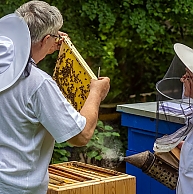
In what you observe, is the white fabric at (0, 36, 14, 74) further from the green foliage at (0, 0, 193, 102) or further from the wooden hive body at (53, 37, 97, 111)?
the green foliage at (0, 0, 193, 102)

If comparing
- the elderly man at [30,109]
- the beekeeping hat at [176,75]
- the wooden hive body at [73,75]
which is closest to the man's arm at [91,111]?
the elderly man at [30,109]

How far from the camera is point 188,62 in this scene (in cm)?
258

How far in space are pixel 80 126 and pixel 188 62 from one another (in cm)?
74

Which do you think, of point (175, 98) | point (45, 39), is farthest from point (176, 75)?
point (45, 39)

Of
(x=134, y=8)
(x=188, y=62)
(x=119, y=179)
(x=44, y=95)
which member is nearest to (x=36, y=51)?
(x=44, y=95)

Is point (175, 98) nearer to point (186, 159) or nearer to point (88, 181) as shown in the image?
point (186, 159)

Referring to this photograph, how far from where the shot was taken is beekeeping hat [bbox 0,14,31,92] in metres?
2.16

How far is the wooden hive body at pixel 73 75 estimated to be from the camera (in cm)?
253

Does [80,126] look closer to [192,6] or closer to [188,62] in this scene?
[188,62]

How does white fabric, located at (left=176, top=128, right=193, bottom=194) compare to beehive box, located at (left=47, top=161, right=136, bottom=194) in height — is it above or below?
above

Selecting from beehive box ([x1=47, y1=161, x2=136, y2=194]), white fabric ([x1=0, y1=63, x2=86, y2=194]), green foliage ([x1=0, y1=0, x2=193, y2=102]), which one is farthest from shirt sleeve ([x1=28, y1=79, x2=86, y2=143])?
green foliage ([x1=0, y1=0, x2=193, y2=102])

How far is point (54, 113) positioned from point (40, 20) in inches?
16.5

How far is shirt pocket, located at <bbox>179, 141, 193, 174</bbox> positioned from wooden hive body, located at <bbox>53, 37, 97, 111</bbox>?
589 millimetres

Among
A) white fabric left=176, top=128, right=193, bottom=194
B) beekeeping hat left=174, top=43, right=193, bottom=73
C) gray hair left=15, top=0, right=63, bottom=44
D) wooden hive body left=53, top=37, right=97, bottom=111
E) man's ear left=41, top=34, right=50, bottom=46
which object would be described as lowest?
white fabric left=176, top=128, right=193, bottom=194
